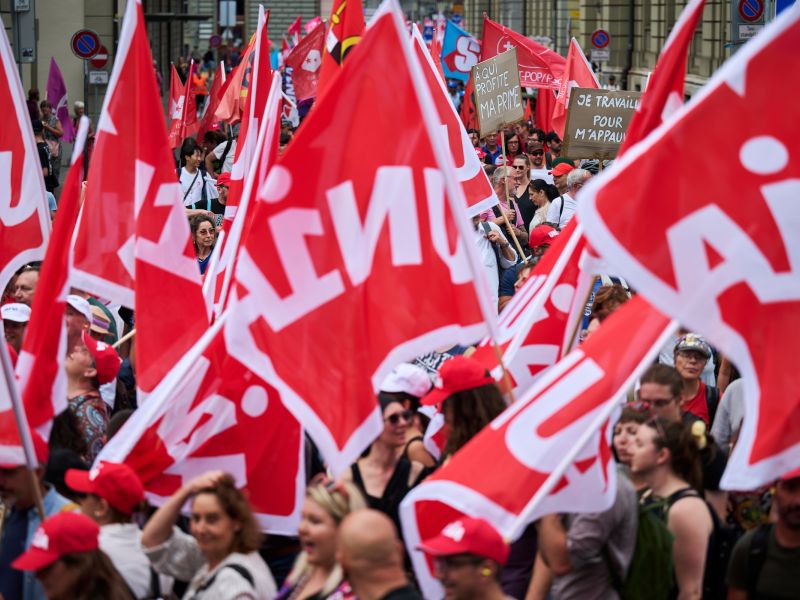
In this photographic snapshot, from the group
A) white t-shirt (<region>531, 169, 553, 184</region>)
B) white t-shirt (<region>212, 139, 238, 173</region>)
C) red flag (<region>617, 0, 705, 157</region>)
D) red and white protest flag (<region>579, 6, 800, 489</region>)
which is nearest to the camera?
red and white protest flag (<region>579, 6, 800, 489</region>)

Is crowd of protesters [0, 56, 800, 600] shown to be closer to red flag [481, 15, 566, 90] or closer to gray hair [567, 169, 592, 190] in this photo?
gray hair [567, 169, 592, 190]

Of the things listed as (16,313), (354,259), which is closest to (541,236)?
(16,313)

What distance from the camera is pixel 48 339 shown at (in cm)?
603

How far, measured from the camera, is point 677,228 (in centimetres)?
505

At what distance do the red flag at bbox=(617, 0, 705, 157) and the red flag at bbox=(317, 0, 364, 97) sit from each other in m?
2.82

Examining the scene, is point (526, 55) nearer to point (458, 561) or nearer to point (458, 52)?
point (458, 52)

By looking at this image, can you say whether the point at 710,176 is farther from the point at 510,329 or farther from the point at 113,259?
the point at 113,259

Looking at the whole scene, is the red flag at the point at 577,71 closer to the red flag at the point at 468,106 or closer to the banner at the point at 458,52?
the red flag at the point at 468,106

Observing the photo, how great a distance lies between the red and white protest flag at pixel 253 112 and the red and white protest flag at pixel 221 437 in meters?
3.44

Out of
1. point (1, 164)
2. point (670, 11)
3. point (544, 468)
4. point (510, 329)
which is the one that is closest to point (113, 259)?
point (1, 164)

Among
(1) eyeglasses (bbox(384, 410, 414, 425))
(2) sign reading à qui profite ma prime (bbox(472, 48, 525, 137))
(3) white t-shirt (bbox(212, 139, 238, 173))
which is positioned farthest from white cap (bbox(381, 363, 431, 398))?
(3) white t-shirt (bbox(212, 139, 238, 173))

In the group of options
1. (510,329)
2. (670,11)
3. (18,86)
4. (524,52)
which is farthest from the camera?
(670,11)

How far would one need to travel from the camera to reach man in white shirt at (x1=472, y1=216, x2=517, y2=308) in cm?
1148

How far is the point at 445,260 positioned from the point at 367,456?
89cm
